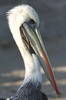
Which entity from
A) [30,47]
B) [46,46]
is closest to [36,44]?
[30,47]

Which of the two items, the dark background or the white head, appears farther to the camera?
the dark background

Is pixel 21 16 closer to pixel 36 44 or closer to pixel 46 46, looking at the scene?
pixel 36 44

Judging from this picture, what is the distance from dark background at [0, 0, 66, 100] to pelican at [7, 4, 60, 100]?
1638 mm

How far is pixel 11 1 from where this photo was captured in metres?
8.96

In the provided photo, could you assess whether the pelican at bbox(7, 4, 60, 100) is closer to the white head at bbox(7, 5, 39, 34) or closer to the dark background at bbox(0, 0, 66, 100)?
the white head at bbox(7, 5, 39, 34)

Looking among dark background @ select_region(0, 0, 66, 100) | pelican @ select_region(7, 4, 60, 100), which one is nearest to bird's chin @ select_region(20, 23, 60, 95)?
pelican @ select_region(7, 4, 60, 100)

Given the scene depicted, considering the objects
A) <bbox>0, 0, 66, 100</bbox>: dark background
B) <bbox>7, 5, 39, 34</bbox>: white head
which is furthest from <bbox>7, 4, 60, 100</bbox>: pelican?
<bbox>0, 0, 66, 100</bbox>: dark background

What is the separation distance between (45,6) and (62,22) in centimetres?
67

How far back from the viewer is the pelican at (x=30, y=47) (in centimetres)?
477

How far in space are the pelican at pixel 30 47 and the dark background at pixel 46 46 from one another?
1638 mm

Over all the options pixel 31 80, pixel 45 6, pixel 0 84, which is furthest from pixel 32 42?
pixel 45 6

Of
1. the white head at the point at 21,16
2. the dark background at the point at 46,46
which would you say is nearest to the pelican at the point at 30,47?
the white head at the point at 21,16

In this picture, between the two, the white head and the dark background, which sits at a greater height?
the white head

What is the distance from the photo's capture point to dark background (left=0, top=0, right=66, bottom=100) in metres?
7.01
